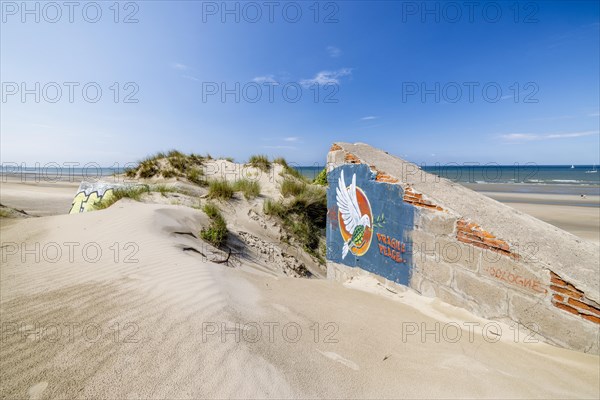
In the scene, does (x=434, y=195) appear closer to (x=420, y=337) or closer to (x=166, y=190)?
(x=420, y=337)

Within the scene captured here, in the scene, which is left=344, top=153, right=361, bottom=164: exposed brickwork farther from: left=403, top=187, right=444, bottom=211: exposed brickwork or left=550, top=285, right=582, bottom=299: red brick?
left=550, top=285, right=582, bottom=299: red brick

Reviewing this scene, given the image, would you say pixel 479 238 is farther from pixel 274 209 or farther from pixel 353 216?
pixel 274 209

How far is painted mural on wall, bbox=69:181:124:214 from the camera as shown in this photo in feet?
27.2

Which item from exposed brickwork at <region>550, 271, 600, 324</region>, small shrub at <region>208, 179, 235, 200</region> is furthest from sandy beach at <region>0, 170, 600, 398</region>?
small shrub at <region>208, 179, 235, 200</region>

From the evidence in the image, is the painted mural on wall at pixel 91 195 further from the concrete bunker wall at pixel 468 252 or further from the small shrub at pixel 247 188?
the concrete bunker wall at pixel 468 252

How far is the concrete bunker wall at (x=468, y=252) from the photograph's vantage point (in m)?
2.22

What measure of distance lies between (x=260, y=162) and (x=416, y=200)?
35.8 feet

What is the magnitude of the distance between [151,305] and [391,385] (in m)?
2.30

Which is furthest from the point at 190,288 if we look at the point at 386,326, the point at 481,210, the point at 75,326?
the point at 481,210

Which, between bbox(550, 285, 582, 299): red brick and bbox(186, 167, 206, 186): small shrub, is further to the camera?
bbox(186, 167, 206, 186): small shrub

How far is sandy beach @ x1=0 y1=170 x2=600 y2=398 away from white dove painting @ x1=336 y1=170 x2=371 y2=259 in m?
0.85

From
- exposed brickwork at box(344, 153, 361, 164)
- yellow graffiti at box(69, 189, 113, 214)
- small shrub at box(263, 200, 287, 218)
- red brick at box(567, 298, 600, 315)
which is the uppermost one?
exposed brickwork at box(344, 153, 361, 164)

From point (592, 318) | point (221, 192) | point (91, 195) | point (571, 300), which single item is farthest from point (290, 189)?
point (592, 318)

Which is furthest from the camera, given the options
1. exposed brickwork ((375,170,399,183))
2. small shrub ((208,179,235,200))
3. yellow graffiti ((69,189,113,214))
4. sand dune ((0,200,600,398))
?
small shrub ((208,179,235,200))
